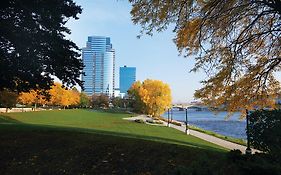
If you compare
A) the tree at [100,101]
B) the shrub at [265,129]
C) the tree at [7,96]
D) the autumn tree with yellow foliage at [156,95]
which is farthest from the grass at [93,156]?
the tree at [100,101]

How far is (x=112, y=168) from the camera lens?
852cm

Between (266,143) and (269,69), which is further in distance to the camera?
(269,69)

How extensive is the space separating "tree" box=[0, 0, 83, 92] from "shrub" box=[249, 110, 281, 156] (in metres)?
8.69

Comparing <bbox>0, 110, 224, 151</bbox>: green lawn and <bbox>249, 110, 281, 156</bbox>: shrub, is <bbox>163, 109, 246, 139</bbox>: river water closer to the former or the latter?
<bbox>0, 110, 224, 151</bbox>: green lawn

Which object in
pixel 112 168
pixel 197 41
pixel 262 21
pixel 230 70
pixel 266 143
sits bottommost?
pixel 112 168

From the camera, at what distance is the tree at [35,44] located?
13312 millimetres

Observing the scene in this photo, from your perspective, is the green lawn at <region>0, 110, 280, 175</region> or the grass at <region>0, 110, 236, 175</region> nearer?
the green lawn at <region>0, 110, 280, 175</region>

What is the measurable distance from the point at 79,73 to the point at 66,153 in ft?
21.1

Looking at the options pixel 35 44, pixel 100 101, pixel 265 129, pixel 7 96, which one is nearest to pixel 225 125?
pixel 7 96

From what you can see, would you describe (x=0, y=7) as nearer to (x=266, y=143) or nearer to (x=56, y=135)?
(x=56, y=135)

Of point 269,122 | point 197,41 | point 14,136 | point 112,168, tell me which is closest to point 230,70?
point 197,41

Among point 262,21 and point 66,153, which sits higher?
point 262,21

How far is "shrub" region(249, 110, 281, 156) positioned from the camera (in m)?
7.74

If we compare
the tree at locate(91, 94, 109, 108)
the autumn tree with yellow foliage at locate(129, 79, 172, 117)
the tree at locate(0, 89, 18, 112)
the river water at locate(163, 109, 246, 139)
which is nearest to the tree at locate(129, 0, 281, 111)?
the river water at locate(163, 109, 246, 139)
